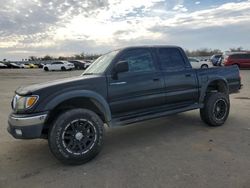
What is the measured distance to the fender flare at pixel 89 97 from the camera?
4.31m

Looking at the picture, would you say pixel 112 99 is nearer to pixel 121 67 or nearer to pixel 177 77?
pixel 121 67

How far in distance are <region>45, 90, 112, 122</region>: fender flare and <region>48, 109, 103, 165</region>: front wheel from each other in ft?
0.69

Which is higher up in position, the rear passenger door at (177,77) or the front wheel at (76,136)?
the rear passenger door at (177,77)

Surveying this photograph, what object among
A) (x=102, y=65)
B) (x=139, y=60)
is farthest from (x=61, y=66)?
(x=139, y=60)

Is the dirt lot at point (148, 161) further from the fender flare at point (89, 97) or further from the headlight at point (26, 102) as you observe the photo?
the headlight at point (26, 102)

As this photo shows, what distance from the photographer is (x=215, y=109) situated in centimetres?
642

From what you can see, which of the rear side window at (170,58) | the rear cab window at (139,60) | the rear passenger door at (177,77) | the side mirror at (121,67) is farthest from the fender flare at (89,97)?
the rear side window at (170,58)

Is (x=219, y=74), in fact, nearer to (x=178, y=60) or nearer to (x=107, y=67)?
(x=178, y=60)

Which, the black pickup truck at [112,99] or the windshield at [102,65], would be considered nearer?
the black pickup truck at [112,99]

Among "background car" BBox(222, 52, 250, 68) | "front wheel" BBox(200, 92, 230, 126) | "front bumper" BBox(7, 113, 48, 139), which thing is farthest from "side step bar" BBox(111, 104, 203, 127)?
"background car" BBox(222, 52, 250, 68)

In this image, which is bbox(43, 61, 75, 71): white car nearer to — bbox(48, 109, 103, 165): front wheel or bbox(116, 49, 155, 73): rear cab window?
bbox(116, 49, 155, 73): rear cab window

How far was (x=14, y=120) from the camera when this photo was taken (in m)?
4.30

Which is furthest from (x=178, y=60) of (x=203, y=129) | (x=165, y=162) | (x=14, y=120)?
(x=14, y=120)

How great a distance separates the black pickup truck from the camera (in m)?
4.28
